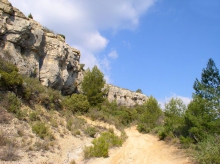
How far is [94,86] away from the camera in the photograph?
2759cm

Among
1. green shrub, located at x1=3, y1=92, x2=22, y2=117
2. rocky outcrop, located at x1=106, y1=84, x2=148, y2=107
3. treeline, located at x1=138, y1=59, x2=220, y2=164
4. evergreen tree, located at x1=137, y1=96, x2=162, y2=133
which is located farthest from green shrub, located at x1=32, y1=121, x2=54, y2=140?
rocky outcrop, located at x1=106, y1=84, x2=148, y2=107

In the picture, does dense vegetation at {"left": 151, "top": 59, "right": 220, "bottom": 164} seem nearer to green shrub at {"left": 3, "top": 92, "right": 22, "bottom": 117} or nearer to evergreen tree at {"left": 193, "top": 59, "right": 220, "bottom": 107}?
evergreen tree at {"left": 193, "top": 59, "right": 220, "bottom": 107}

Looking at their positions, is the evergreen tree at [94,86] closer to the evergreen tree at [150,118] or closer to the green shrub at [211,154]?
the evergreen tree at [150,118]

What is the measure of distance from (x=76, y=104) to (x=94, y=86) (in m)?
5.91

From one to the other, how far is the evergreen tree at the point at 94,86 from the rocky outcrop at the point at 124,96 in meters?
20.1

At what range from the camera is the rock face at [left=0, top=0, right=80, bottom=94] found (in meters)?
18.4

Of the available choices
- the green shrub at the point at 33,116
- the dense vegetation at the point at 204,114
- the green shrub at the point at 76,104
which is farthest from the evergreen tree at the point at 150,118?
the green shrub at the point at 33,116

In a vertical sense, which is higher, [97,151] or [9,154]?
[9,154]

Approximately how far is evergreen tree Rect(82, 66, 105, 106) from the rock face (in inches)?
89.8

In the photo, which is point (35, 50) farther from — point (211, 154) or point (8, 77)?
point (211, 154)

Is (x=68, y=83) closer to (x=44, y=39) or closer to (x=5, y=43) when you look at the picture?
(x=44, y=39)

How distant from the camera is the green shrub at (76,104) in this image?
2181cm

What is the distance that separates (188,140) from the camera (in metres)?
11.7

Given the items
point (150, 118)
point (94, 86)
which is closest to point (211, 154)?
point (150, 118)
